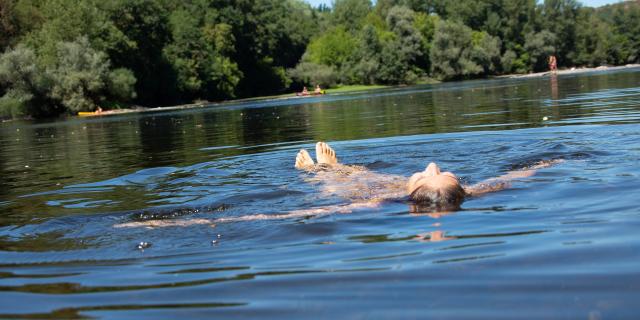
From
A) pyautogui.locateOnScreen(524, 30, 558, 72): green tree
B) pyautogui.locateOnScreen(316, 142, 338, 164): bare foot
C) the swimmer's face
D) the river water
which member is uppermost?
pyautogui.locateOnScreen(524, 30, 558, 72): green tree

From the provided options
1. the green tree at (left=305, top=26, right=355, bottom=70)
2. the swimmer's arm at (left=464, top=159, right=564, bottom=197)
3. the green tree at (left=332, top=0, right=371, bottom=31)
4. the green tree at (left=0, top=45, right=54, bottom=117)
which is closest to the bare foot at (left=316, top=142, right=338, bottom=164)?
the swimmer's arm at (left=464, top=159, right=564, bottom=197)

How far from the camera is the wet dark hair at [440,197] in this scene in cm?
663

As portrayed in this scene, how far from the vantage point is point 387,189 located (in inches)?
308

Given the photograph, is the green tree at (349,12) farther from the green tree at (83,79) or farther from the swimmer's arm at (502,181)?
the swimmer's arm at (502,181)

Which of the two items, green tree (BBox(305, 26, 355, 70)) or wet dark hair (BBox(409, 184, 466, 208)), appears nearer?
wet dark hair (BBox(409, 184, 466, 208))

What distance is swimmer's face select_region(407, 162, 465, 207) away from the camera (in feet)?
21.8

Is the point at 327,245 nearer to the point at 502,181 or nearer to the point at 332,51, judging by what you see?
the point at 502,181

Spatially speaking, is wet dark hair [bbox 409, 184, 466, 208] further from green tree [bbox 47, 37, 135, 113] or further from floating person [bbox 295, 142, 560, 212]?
green tree [bbox 47, 37, 135, 113]

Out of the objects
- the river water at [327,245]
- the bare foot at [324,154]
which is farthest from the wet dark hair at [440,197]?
the bare foot at [324,154]

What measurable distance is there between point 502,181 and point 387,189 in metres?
1.33

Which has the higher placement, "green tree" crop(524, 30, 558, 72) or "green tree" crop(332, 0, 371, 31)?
"green tree" crop(332, 0, 371, 31)

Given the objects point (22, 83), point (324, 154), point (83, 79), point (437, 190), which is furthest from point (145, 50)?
point (437, 190)

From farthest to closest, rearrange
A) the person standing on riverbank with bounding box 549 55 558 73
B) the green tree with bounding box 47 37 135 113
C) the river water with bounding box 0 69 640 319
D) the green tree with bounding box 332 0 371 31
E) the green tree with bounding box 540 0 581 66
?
the green tree with bounding box 332 0 371 31
the green tree with bounding box 540 0 581 66
the person standing on riverbank with bounding box 549 55 558 73
the green tree with bounding box 47 37 135 113
the river water with bounding box 0 69 640 319

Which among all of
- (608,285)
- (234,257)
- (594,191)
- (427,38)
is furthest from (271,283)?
(427,38)
